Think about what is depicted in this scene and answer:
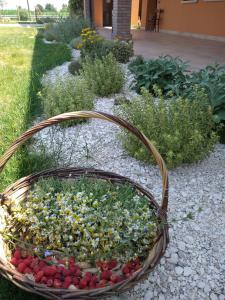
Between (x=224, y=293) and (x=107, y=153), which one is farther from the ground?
(x=107, y=153)

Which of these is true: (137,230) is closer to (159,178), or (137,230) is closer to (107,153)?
(159,178)

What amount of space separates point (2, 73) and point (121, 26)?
3462 mm

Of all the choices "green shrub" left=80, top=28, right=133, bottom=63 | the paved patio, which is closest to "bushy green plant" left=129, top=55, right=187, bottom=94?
the paved patio

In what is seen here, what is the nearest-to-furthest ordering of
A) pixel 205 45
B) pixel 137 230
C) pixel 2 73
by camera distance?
1. pixel 137 230
2. pixel 2 73
3. pixel 205 45

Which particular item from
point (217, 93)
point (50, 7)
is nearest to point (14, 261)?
point (217, 93)

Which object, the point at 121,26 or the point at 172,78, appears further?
the point at 121,26

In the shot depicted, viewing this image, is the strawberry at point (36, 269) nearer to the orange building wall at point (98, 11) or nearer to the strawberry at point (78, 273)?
the strawberry at point (78, 273)

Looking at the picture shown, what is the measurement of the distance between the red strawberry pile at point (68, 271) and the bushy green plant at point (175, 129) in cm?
117

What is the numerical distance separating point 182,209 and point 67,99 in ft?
6.58

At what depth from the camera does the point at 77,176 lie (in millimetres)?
2178

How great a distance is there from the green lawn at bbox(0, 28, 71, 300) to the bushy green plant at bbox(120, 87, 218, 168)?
97 cm

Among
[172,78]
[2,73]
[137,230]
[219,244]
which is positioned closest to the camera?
[137,230]

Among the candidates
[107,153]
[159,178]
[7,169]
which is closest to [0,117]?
[7,169]

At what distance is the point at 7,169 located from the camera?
2.59 metres
